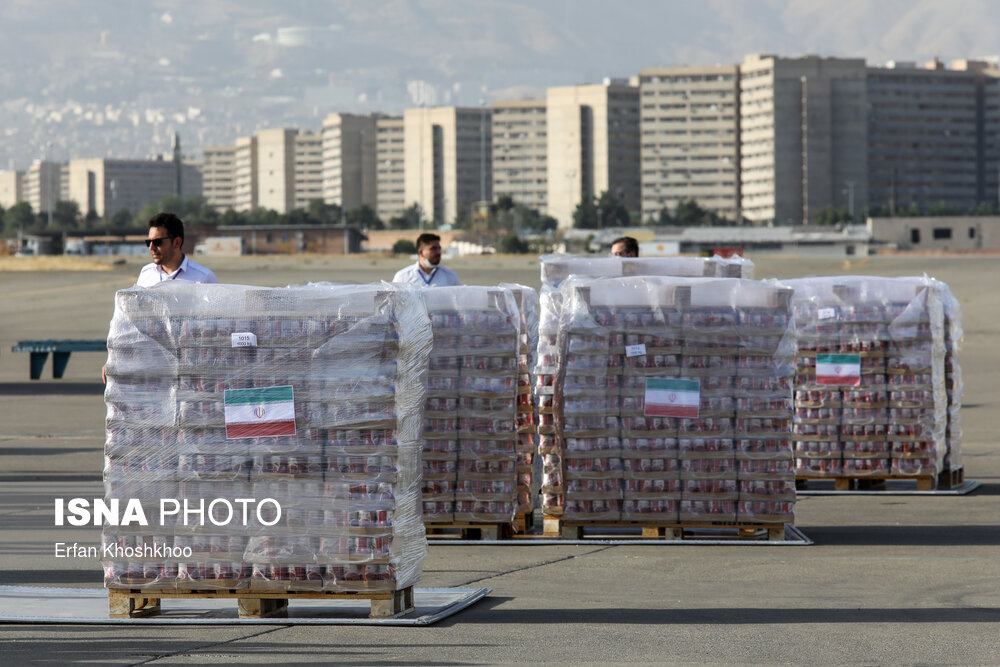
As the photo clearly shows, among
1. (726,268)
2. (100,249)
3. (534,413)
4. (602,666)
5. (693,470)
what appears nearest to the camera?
(602,666)

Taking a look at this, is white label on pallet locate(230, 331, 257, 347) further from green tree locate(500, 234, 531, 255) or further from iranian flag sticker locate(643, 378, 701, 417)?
green tree locate(500, 234, 531, 255)

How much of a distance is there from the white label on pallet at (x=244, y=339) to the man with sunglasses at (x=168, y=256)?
1505 millimetres

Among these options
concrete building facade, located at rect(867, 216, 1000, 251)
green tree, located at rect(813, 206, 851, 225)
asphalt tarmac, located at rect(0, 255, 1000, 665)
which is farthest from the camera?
green tree, located at rect(813, 206, 851, 225)

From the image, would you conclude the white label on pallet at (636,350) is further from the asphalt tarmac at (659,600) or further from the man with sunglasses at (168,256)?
the man with sunglasses at (168,256)

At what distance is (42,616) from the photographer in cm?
743

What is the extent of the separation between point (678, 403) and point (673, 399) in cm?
4

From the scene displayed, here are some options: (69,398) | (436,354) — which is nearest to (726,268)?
(436,354)

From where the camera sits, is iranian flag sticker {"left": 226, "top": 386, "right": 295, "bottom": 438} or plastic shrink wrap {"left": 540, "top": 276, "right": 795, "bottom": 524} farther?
plastic shrink wrap {"left": 540, "top": 276, "right": 795, "bottom": 524}

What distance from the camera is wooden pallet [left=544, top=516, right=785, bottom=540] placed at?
32.9 ft

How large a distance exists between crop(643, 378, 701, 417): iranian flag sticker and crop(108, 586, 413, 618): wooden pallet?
3.00 metres

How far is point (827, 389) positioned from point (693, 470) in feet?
10.3

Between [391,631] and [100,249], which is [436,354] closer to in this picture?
[391,631]

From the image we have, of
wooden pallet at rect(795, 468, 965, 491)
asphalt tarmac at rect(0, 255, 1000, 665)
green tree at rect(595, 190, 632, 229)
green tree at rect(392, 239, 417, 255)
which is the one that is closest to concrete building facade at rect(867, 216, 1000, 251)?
green tree at rect(595, 190, 632, 229)

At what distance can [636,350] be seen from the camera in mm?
10008
